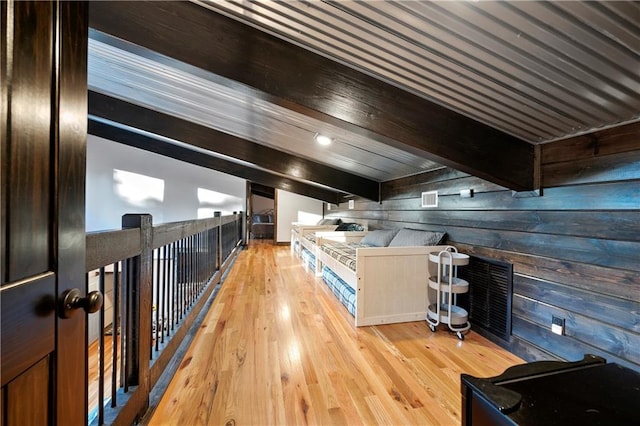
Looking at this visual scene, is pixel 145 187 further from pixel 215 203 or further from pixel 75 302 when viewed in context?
pixel 75 302

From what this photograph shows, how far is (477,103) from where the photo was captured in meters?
1.72

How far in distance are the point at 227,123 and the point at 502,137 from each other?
296 cm

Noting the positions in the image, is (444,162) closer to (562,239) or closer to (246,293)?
(562,239)

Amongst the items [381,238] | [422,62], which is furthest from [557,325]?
[381,238]

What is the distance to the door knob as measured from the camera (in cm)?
65

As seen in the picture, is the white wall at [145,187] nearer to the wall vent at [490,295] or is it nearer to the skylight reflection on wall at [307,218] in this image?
the skylight reflection on wall at [307,218]

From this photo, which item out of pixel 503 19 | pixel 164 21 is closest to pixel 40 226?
pixel 164 21

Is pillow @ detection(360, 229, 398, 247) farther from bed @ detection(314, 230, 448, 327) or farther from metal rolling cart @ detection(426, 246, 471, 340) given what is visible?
metal rolling cart @ detection(426, 246, 471, 340)

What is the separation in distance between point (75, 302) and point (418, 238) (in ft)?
9.52

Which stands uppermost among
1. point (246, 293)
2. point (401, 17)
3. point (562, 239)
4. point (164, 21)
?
point (164, 21)

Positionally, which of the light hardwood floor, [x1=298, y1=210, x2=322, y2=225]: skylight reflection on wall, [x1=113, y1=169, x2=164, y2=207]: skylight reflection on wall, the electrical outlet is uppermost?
[x1=113, y1=169, x2=164, y2=207]: skylight reflection on wall

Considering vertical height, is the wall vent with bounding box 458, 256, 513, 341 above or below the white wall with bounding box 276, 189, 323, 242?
below

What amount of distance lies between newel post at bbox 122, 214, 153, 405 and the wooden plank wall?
2.40m

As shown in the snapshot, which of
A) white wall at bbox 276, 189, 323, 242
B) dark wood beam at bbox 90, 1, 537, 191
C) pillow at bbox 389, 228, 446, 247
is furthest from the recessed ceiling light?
white wall at bbox 276, 189, 323, 242
